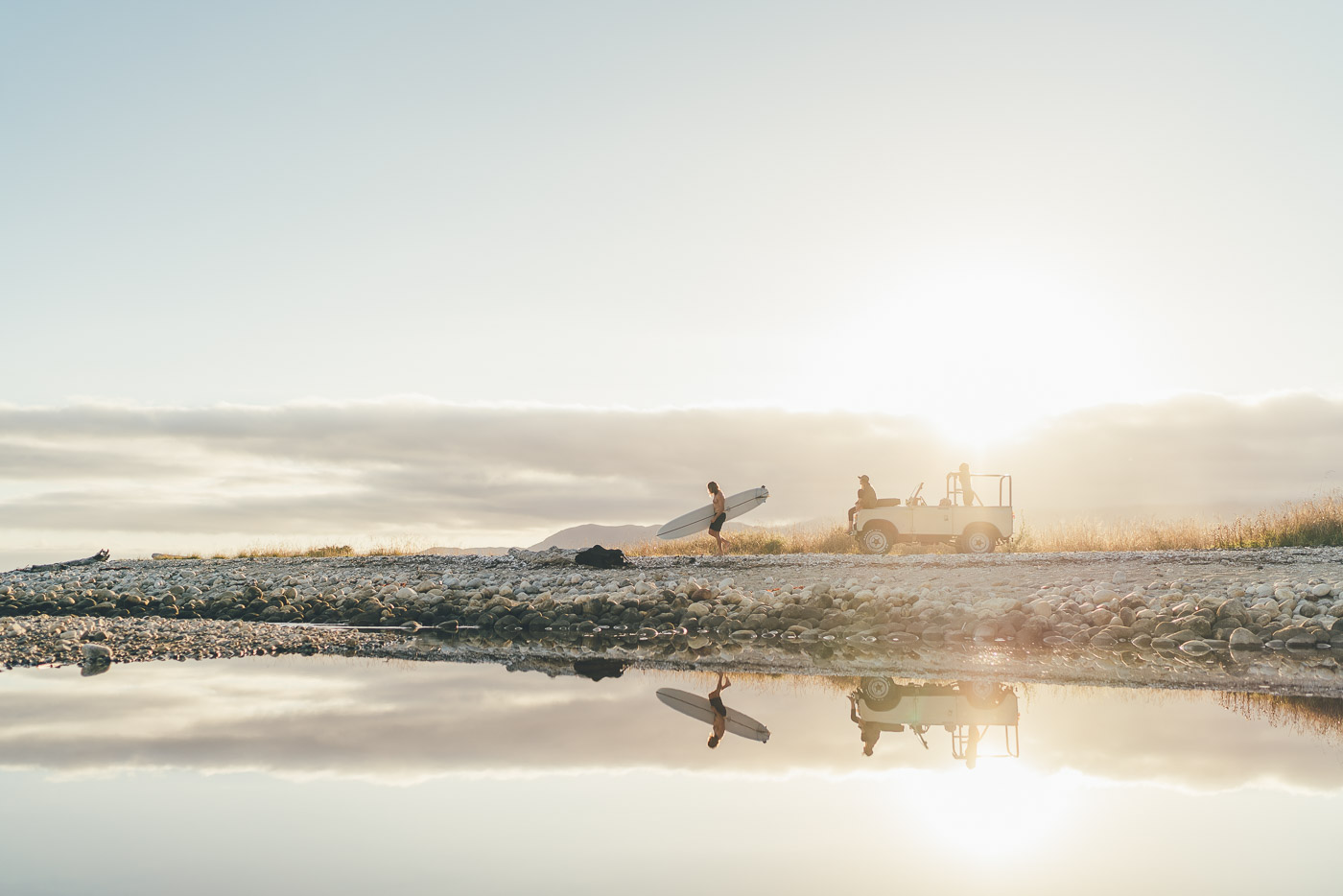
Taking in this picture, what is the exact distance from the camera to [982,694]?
329 inches

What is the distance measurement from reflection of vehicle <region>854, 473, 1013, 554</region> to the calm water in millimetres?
11255

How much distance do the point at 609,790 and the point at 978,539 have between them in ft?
50.7

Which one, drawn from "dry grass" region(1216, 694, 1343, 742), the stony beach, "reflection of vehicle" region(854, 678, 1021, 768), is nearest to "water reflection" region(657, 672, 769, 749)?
"reflection of vehicle" region(854, 678, 1021, 768)

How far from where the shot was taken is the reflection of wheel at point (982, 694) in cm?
786

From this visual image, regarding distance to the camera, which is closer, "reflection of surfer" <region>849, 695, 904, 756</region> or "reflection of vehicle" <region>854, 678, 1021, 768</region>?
"reflection of surfer" <region>849, 695, 904, 756</region>

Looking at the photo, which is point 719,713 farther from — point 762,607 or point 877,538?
point 877,538

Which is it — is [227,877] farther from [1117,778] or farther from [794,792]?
[1117,778]

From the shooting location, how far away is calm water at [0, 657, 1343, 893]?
423 centimetres

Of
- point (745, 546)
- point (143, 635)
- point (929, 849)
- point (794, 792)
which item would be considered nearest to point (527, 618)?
point (143, 635)

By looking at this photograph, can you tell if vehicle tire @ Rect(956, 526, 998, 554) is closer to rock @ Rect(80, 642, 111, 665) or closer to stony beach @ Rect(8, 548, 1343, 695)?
stony beach @ Rect(8, 548, 1343, 695)

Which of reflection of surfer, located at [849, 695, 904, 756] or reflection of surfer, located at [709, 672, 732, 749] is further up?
reflection of surfer, located at [849, 695, 904, 756]

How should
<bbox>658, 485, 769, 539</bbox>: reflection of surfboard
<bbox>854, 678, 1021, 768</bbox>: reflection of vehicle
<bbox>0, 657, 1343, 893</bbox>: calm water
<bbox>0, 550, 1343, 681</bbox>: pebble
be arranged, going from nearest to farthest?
<bbox>0, 657, 1343, 893</bbox>: calm water → <bbox>854, 678, 1021, 768</bbox>: reflection of vehicle → <bbox>0, 550, 1343, 681</bbox>: pebble → <bbox>658, 485, 769, 539</bbox>: reflection of surfboard

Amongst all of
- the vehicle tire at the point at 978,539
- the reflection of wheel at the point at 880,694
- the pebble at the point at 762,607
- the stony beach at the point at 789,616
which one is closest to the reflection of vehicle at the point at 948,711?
the reflection of wheel at the point at 880,694

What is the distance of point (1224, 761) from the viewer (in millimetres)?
6020
